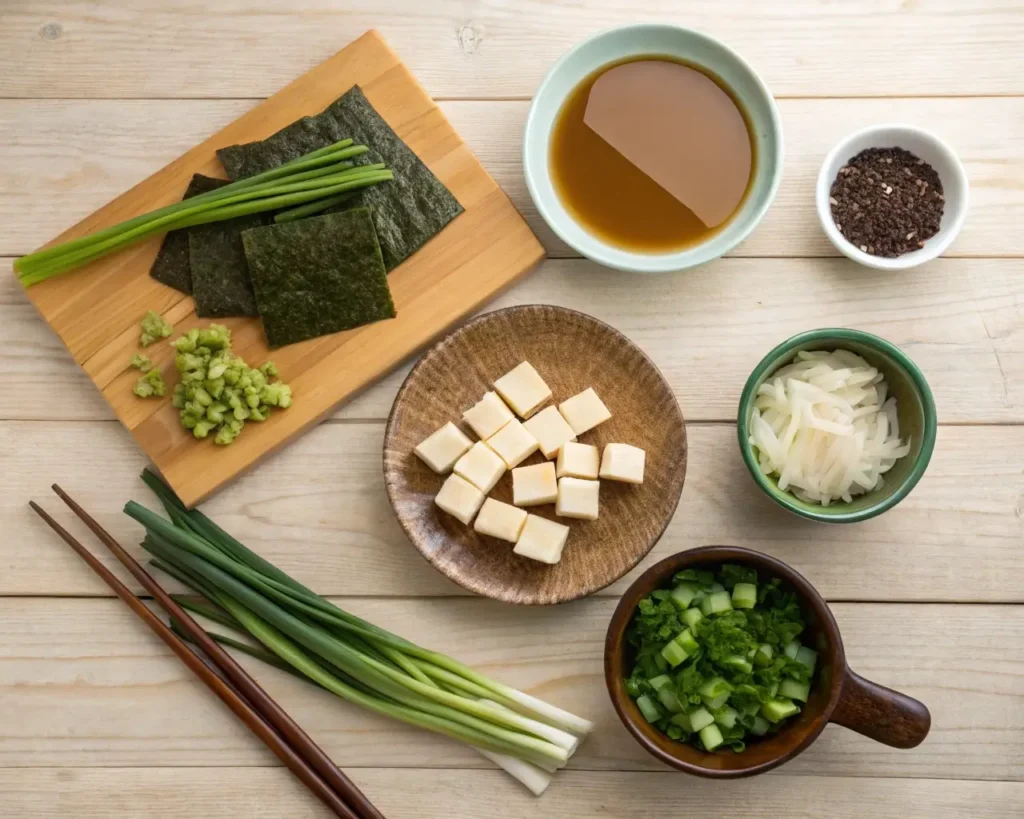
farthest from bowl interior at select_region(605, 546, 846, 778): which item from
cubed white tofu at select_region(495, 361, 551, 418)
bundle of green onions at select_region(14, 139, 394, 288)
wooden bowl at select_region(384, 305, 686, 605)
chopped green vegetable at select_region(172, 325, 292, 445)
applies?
bundle of green onions at select_region(14, 139, 394, 288)

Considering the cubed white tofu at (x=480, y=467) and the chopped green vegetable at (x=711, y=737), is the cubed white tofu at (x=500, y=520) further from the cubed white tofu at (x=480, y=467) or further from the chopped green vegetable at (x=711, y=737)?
the chopped green vegetable at (x=711, y=737)

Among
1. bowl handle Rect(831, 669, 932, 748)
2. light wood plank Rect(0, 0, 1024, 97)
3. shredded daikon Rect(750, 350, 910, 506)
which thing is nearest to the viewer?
bowl handle Rect(831, 669, 932, 748)

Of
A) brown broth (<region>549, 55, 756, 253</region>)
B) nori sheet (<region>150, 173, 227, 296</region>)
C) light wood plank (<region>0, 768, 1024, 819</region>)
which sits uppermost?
nori sheet (<region>150, 173, 227, 296</region>)

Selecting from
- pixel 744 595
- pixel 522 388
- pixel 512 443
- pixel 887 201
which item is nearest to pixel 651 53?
pixel 887 201

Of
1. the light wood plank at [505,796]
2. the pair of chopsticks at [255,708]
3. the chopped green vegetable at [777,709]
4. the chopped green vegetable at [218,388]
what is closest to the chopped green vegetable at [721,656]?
the chopped green vegetable at [777,709]

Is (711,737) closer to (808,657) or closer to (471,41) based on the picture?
(808,657)

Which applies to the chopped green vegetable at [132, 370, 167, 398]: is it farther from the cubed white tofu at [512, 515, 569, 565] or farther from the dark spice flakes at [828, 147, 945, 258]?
the dark spice flakes at [828, 147, 945, 258]
